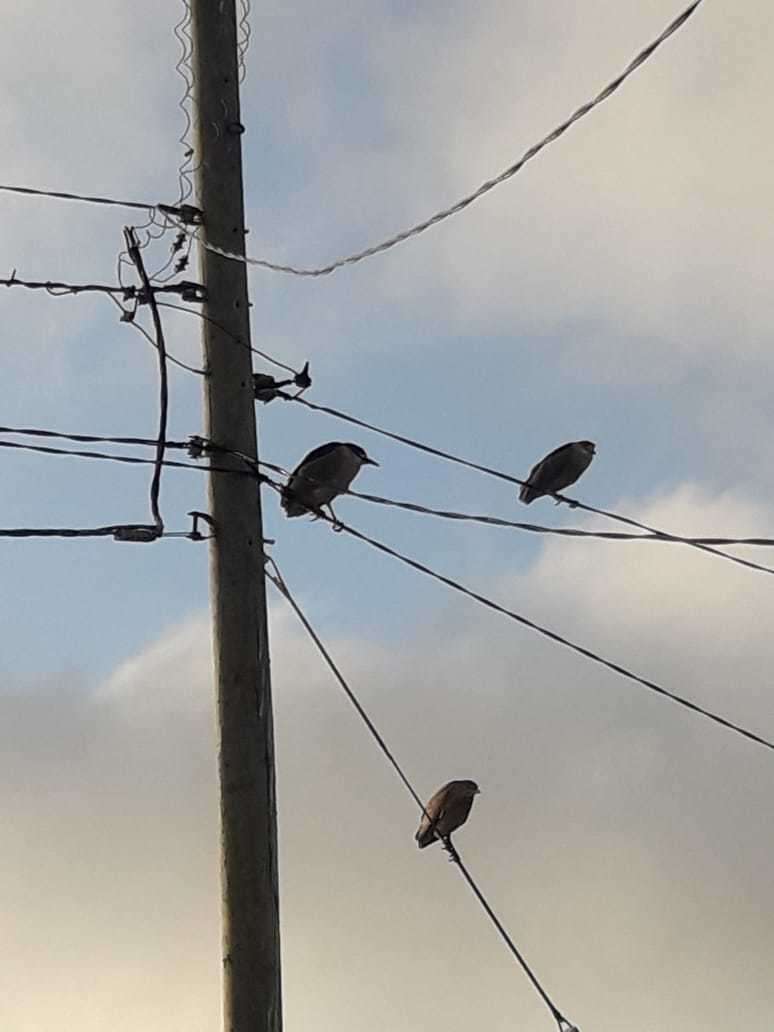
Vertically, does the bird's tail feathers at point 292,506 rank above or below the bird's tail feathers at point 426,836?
above

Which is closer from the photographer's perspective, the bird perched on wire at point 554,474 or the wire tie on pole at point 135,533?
the wire tie on pole at point 135,533

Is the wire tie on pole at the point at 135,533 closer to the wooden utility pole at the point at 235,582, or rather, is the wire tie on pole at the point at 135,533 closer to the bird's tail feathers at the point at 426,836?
the wooden utility pole at the point at 235,582

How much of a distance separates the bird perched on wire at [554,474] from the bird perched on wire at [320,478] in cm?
90

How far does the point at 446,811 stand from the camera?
34.8 ft

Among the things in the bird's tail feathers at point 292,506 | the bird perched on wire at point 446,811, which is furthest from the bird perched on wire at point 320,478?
the bird perched on wire at point 446,811

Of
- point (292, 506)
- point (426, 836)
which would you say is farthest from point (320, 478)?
point (426, 836)

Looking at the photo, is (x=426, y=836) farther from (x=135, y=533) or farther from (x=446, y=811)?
(x=135, y=533)

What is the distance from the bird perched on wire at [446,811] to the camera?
1034 cm

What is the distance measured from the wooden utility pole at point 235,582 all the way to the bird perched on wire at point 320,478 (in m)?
0.50

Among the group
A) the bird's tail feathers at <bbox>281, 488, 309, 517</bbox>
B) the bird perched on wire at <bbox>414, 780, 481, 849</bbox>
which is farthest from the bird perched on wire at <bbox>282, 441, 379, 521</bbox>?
the bird perched on wire at <bbox>414, 780, 481, 849</bbox>

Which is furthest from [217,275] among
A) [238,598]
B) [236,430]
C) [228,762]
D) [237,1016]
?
[237,1016]

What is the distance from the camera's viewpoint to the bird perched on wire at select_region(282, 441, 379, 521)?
9359 mm

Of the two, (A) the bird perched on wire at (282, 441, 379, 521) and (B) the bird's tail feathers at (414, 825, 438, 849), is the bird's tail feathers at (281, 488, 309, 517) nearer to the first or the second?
(A) the bird perched on wire at (282, 441, 379, 521)

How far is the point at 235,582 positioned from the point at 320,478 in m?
1.13
